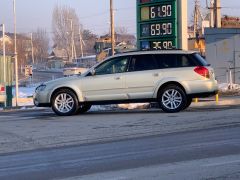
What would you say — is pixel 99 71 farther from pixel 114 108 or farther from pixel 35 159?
pixel 35 159

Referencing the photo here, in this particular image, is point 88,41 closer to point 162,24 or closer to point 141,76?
point 162,24

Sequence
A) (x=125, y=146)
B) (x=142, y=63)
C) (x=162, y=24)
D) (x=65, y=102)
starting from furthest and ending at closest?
(x=162, y=24)
(x=65, y=102)
(x=142, y=63)
(x=125, y=146)

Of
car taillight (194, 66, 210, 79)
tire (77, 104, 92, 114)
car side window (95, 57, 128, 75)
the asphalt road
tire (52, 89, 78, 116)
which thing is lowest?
the asphalt road

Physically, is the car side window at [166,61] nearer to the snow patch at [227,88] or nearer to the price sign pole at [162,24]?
the price sign pole at [162,24]

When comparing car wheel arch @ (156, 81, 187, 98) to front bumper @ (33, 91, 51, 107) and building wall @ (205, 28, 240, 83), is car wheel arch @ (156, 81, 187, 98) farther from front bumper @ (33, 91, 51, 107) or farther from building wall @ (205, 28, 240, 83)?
building wall @ (205, 28, 240, 83)

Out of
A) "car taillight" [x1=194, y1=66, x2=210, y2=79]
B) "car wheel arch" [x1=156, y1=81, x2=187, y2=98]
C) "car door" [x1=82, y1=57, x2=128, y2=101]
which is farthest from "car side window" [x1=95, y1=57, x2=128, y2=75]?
"car taillight" [x1=194, y1=66, x2=210, y2=79]

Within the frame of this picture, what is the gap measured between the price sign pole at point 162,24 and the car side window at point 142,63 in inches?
194

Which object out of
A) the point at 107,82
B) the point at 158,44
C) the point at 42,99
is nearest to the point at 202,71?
the point at 107,82

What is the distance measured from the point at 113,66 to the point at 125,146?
562cm

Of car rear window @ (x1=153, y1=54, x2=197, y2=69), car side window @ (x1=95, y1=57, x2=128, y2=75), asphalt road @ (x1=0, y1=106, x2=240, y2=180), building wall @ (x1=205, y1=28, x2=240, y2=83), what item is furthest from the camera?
building wall @ (x1=205, y1=28, x2=240, y2=83)

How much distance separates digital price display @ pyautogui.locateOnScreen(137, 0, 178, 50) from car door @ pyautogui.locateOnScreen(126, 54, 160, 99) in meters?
5.04

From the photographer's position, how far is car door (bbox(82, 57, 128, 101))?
1523cm

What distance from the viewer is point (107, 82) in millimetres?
15266

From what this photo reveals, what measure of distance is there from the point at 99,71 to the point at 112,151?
19.9 ft
